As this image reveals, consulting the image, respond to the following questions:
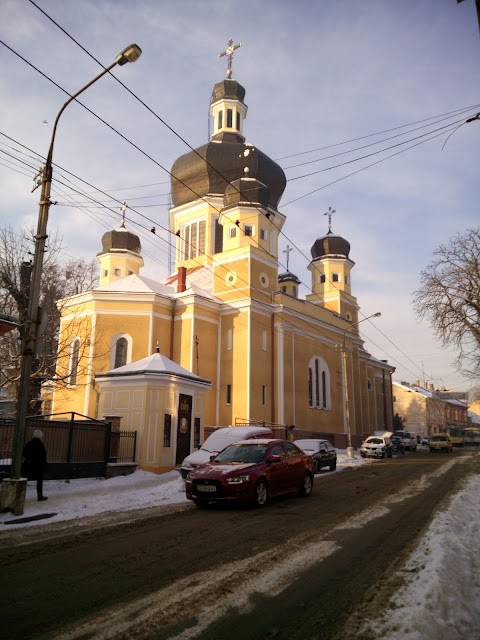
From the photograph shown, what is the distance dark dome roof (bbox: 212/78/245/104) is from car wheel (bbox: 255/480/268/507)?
4531cm

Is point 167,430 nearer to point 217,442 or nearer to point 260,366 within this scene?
point 217,442

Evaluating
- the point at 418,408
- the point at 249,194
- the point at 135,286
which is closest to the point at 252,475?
the point at 135,286

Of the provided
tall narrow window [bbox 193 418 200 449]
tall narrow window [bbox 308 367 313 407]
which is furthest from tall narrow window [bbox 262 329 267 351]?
tall narrow window [bbox 193 418 200 449]

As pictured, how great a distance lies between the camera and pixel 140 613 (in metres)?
4.41

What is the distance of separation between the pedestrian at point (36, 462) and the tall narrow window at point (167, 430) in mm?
7159

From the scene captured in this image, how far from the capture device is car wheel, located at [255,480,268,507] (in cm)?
1058

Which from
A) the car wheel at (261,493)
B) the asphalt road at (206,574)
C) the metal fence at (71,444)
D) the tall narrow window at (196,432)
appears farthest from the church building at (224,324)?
the asphalt road at (206,574)

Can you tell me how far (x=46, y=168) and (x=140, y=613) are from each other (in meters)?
9.61

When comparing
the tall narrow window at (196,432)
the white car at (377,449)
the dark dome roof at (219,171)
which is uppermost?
the dark dome roof at (219,171)

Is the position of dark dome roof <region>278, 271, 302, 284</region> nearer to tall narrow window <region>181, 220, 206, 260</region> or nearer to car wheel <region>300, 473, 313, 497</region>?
tall narrow window <region>181, 220, 206, 260</region>

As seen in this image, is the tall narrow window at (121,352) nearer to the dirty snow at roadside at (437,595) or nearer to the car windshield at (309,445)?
the car windshield at (309,445)

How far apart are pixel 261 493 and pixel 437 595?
20.8ft

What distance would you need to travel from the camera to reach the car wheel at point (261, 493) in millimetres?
10578

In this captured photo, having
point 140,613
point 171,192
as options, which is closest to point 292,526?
point 140,613
